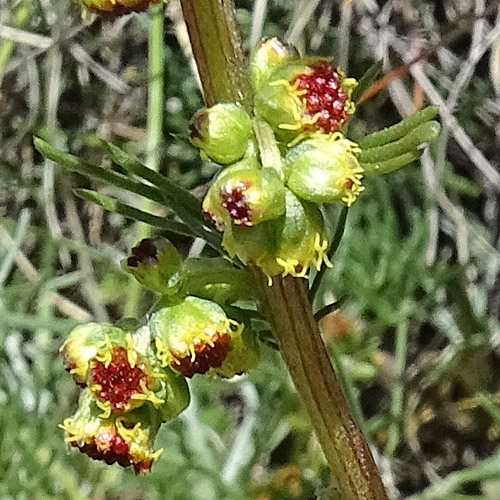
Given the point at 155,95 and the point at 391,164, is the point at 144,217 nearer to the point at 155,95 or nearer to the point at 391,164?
the point at 391,164

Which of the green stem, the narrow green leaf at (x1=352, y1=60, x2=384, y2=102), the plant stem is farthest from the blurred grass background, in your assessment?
the narrow green leaf at (x1=352, y1=60, x2=384, y2=102)

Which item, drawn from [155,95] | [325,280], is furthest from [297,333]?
[155,95]

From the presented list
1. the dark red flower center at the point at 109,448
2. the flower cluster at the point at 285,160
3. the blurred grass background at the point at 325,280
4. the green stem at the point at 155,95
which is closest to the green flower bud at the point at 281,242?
the flower cluster at the point at 285,160

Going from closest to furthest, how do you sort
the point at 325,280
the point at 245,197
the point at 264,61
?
the point at 245,197
the point at 264,61
the point at 325,280

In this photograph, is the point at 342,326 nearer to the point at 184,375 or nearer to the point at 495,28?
the point at 495,28

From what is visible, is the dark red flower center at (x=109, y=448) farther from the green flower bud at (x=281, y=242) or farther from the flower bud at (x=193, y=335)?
the green flower bud at (x=281, y=242)

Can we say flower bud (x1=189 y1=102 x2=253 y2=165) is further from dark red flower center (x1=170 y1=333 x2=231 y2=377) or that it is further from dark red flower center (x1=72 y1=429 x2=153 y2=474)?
dark red flower center (x1=72 y1=429 x2=153 y2=474)
